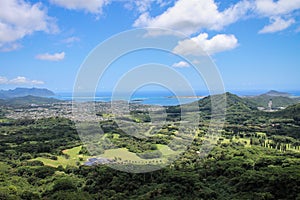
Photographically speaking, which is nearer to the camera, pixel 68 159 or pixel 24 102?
pixel 68 159

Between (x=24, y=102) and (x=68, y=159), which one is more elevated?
(x=24, y=102)

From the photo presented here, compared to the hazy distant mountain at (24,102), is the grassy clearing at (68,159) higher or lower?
lower

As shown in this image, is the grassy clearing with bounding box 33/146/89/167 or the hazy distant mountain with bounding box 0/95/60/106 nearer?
the grassy clearing with bounding box 33/146/89/167

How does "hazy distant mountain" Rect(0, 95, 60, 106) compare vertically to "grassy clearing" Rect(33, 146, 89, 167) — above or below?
above

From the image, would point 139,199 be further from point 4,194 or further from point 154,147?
point 154,147

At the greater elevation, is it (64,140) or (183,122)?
(183,122)

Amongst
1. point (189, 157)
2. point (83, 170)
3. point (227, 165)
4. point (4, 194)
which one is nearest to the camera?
point (4, 194)

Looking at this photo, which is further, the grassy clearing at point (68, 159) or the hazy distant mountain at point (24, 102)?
the hazy distant mountain at point (24, 102)

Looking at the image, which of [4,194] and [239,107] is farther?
[239,107]

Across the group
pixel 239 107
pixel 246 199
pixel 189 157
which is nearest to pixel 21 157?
pixel 189 157

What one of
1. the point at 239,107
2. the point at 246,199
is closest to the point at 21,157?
the point at 246,199

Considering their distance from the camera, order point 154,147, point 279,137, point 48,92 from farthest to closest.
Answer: point 48,92, point 279,137, point 154,147
